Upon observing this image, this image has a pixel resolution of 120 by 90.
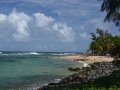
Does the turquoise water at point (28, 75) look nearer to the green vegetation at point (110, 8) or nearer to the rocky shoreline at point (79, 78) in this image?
the rocky shoreline at point (79, 78)

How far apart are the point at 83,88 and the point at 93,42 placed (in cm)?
9234

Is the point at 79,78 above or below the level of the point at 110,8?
below

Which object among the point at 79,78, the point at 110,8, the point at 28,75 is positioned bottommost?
the point at 79,78

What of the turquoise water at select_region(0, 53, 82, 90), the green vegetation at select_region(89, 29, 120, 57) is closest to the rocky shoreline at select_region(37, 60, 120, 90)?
the turquoise water at select_region(0, 53, 82, 90)

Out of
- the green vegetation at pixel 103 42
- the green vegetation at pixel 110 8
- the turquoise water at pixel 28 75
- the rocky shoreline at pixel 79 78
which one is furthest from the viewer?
the green vegetation at pixel 103 42

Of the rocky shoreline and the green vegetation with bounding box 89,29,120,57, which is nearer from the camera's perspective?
the rocky shoreline

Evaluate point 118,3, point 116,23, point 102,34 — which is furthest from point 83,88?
point 102,34

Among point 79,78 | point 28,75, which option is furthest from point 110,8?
point 28,75

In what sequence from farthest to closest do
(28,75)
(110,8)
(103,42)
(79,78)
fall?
(103,42) → (28,75) → (79,78) → (110,8)

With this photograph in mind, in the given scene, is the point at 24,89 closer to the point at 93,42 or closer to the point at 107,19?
the point at 107,19

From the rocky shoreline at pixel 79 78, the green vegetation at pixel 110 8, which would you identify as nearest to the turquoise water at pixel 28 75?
the rocky shoreline at pixel 79 78

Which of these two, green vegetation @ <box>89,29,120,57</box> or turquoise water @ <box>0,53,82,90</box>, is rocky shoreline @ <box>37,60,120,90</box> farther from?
green vegetation @ <box>89,29,120,57</box>

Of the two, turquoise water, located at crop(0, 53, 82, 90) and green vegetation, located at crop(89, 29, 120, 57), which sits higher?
green vegetation, located at crop(89, 29, 120, 57)

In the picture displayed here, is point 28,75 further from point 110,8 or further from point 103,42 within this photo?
point 103,42
